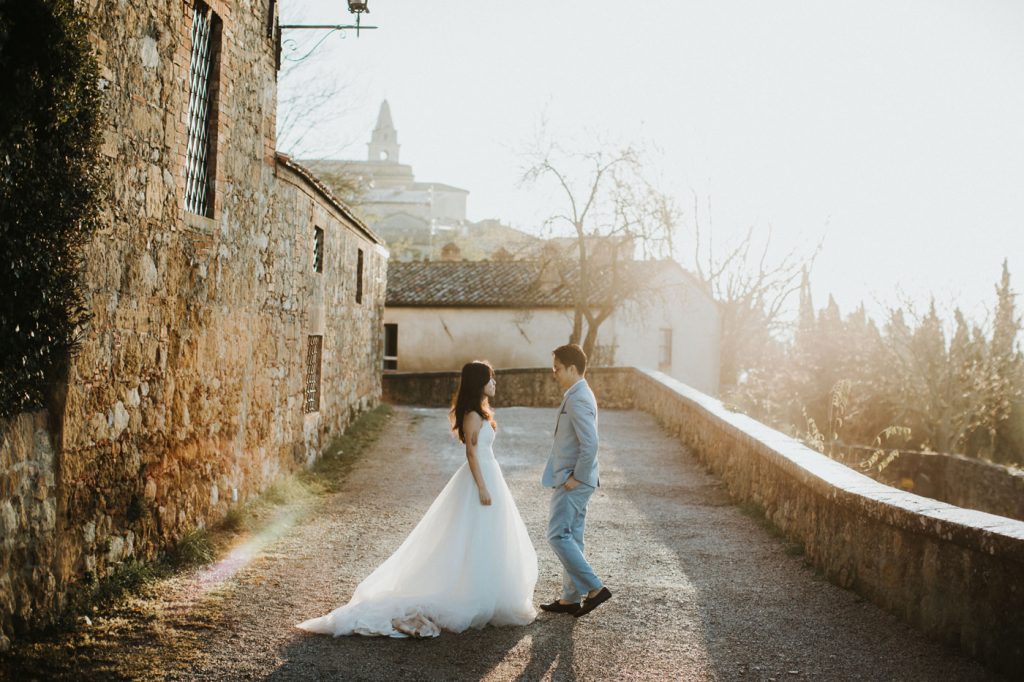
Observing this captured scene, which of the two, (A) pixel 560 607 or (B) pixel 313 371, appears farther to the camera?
(B) pixel 313 371

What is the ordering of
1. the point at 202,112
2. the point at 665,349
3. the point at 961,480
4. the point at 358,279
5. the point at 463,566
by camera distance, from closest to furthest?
1. the point at 463,566
2. the point at 202,112
3. the point at 358,279
4. the point at 961,480
5. the point at 665,349

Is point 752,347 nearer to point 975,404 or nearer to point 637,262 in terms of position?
point 637,262

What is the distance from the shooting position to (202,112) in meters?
7.01

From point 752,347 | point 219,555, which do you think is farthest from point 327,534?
point 752,347

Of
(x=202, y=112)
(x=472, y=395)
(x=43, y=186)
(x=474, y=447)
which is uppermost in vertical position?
(x=202, y=112)

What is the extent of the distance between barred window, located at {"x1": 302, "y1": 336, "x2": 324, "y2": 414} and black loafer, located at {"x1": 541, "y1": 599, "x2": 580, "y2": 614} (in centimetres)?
629

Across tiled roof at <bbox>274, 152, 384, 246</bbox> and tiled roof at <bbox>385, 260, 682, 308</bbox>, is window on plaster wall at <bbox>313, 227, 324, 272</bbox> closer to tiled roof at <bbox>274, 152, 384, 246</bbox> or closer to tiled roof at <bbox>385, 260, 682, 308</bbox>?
tiled roof at <bbox>274, 152, 384, 246</bbox>

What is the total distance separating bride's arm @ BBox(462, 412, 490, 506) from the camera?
5.26 metres

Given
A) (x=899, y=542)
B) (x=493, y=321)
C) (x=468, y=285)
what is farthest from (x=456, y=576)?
(x=468, y=285)

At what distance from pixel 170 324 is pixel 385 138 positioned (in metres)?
114

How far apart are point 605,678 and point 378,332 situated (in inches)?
600

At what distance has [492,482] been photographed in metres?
5.36

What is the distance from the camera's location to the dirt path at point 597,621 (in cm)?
434

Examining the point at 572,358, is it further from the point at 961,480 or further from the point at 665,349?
the point at 665,349
